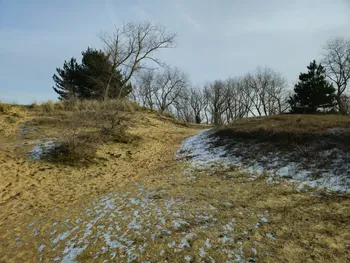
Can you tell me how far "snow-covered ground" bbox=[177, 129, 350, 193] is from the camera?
5.85 meters

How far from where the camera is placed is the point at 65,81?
67.8ft

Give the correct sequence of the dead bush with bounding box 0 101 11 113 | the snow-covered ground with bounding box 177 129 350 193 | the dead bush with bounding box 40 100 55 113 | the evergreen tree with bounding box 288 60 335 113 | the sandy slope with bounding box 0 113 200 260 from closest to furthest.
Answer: the sandy slope with bounding box 0 113 200 260, the snow-covered ground with bounding box 177 129 350 193, the dead bush with bounding box 0 101 11 113, the dead bush with bounding box 40 100 55 113, the evergreen tree with bounding box 288 60 335 113

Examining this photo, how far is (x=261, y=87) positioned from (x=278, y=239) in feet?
156

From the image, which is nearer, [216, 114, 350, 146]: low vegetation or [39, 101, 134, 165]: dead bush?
[216, 114, 350, 146]: low vegetation

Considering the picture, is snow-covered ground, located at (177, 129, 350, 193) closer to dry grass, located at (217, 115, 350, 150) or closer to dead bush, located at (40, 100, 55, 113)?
dry grass, located at (217, 115, 350, 150)

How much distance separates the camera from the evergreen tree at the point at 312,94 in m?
17.6

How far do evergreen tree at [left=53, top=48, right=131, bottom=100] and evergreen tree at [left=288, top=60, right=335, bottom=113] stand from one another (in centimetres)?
1636

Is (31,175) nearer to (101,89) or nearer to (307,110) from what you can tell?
(101,89)

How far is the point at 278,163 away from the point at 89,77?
17878 millimetres

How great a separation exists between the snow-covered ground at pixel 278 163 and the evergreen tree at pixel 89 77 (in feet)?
42.8

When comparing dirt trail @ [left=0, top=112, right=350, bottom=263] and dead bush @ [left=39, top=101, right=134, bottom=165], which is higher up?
dead bush @ [left=39, top=101, right=134, bottom=165]

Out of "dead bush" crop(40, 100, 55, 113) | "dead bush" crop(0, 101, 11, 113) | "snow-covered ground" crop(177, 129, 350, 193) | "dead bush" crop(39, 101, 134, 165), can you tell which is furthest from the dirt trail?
"dead bush" crop(40, 100, 55, 113)

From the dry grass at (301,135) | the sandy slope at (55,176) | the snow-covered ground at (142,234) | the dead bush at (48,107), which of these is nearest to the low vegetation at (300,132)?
the dry grass at (301,135)

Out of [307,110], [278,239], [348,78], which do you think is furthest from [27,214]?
[348,78]
